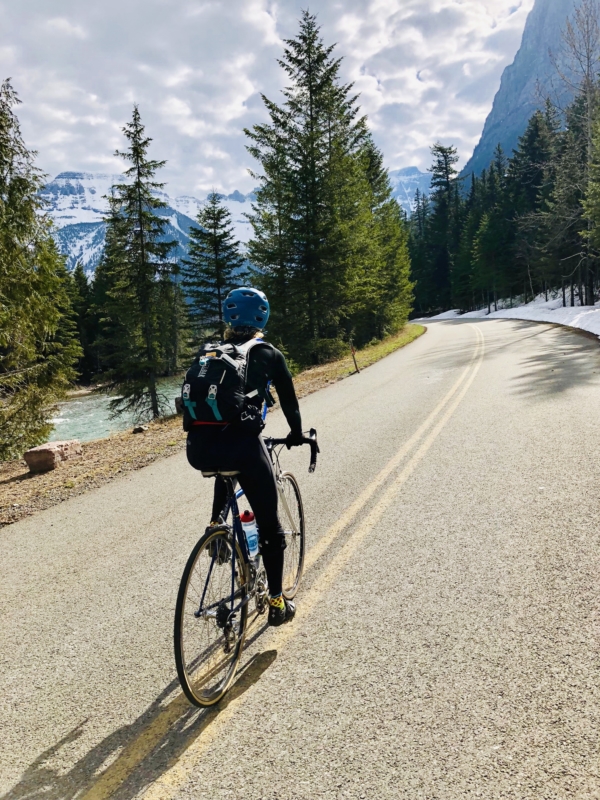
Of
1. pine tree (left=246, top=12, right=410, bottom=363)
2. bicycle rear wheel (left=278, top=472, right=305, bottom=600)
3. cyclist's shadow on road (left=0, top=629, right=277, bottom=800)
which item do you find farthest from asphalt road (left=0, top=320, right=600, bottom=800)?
Result: pine tree (left=246, top=12, right=410, bottom=363)

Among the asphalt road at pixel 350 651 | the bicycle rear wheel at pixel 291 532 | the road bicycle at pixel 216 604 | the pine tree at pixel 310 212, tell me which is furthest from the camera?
the pine tree at pixel 310 212

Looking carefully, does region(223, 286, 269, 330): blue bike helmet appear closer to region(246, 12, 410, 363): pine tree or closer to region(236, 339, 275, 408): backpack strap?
region(236, 339, 275, 408): backpack strap

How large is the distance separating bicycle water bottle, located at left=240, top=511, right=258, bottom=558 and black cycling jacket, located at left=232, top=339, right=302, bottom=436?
2.15 feet

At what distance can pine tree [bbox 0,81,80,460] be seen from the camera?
39.0 ft

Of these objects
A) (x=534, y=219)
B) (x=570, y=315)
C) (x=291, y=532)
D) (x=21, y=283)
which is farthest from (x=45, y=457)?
(x=534, y=219)

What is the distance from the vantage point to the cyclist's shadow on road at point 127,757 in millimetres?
2217

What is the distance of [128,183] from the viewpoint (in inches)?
893

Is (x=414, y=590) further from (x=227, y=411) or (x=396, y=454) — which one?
(x=396, y=454)

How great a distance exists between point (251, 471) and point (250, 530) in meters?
0.45

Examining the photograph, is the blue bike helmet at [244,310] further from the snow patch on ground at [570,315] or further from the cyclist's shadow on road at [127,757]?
the snow patch on ground at [570,315]

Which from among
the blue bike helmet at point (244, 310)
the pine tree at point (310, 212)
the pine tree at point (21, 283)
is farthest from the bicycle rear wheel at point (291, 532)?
the pine tree at point (310, 212)

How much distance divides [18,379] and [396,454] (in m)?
11.6

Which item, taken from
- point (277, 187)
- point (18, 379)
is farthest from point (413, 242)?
point (18, 379)

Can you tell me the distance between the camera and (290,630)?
10.9 feet
